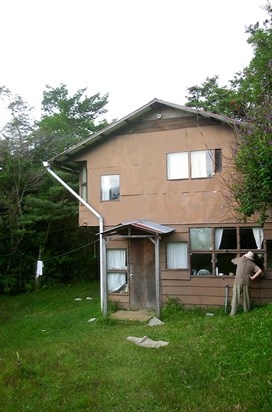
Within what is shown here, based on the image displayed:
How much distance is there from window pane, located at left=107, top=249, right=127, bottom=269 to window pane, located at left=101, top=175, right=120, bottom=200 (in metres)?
1.81

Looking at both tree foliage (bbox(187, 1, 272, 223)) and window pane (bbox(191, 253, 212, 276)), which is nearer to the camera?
tree foliage (bbox(187, 1, 272, 223))

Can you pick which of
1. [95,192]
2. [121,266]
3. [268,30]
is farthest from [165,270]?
[268,30]

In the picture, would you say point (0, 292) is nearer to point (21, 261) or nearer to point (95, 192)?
point (21, 261)

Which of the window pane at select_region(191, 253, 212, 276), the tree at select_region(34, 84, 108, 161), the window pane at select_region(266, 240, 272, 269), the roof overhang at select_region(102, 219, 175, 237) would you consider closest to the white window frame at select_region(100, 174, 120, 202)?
the roof overhang at select_region(102, 219, 175, 237)

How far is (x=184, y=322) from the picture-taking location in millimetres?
10250

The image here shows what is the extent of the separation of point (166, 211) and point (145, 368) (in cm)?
627

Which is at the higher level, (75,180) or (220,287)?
(75,180)

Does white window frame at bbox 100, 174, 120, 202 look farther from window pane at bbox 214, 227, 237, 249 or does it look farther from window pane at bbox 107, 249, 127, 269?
window pane at bbox 214, 227, 237, 249

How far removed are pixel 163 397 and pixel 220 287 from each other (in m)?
6.37

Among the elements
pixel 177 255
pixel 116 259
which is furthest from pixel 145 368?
pixel 116 259

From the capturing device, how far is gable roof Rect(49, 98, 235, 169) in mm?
11697

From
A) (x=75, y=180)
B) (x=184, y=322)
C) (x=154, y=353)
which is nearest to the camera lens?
(x=154, y=353)

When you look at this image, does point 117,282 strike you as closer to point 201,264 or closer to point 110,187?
point 201,264

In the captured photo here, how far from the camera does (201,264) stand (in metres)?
12.0
